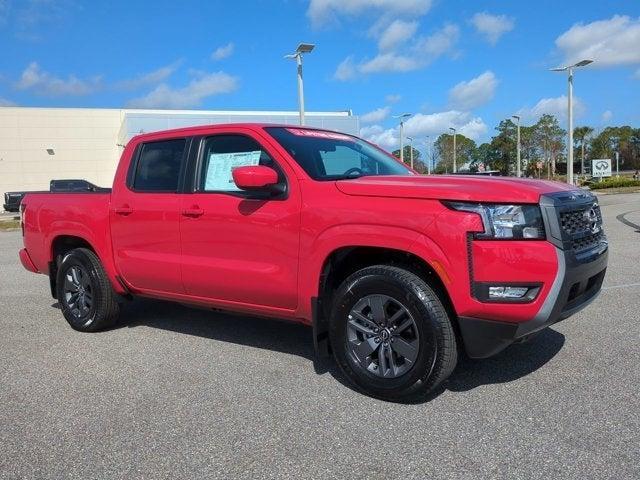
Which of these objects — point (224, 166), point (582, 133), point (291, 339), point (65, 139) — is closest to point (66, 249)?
point (224, 166)

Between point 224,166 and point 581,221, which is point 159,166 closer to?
point 224,166

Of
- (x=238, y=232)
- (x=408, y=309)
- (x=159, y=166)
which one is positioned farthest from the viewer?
(x=159, y=166)

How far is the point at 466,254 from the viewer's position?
11.4 ft

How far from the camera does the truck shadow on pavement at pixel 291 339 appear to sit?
14.0ft

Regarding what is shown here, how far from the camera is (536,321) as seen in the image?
11.5 feet

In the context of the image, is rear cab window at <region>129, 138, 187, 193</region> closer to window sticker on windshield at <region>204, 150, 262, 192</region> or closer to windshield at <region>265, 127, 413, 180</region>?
window sticker on windshield at <region>204, 150, 262, 192</region>

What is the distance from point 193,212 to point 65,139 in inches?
2130

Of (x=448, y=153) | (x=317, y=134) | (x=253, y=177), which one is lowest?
(x=253, y=177)

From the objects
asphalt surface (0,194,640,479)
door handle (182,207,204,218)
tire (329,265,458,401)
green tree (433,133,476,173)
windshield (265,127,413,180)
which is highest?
green tree (433,133,476,173)

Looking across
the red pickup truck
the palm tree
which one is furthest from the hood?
the palm tree

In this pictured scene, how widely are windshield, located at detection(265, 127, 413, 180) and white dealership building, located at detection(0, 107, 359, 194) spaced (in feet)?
143

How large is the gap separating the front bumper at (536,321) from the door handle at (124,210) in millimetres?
3115

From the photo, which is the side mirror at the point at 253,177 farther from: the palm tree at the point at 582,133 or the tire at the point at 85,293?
the palm tree at the point at 582,133

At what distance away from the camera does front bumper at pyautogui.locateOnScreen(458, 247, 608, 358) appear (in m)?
3.49
